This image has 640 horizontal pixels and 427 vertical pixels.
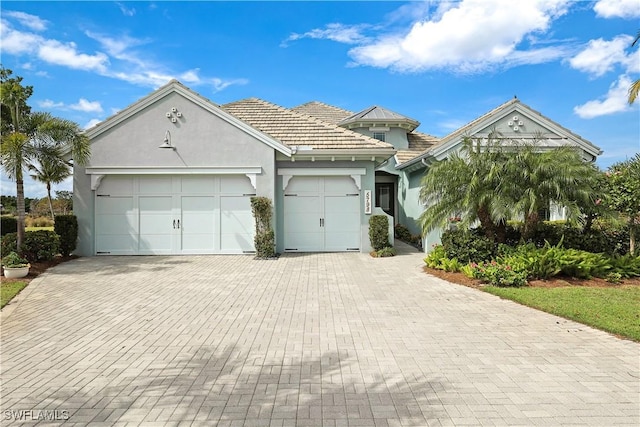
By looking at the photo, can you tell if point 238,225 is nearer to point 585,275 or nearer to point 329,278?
point 329,278

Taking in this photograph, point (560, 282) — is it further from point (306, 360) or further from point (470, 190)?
point (306, 360)

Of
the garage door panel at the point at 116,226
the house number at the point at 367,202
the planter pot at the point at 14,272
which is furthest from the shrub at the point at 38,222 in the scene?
the house number at the point at 367,202

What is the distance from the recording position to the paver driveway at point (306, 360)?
137 inches

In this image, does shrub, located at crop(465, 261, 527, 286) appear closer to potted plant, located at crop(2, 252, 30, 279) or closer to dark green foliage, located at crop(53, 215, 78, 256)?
potted plant, located at crop(2, 252, 30, 279)

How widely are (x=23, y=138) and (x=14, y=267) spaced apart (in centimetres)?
364

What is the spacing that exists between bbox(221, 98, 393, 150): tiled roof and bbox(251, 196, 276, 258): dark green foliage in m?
2.54

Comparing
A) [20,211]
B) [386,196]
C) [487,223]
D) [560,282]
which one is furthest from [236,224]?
[560,282]

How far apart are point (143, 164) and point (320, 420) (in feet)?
40.6

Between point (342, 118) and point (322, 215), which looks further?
point (342, 118)

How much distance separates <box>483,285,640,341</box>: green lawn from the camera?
19.2 feet

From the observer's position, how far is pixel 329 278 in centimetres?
977

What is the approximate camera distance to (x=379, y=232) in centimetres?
1352

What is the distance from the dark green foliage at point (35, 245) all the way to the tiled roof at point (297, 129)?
7084mm

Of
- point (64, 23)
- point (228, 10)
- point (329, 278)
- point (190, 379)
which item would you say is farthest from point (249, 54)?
point (190, 379)
